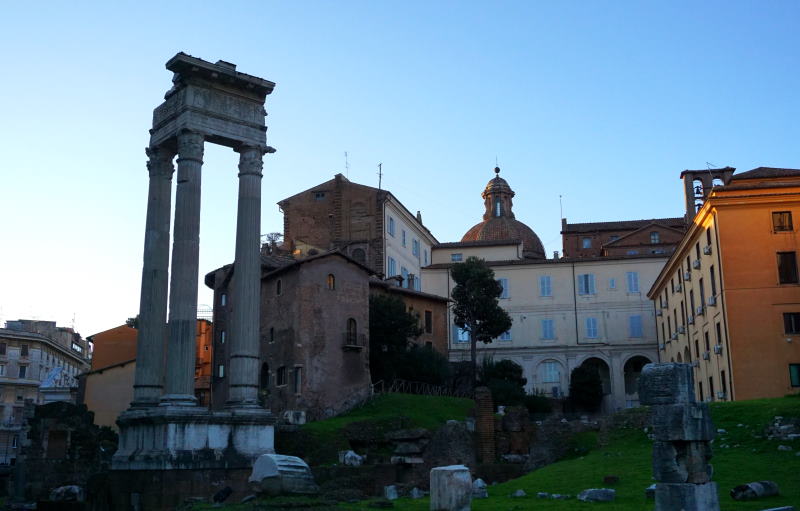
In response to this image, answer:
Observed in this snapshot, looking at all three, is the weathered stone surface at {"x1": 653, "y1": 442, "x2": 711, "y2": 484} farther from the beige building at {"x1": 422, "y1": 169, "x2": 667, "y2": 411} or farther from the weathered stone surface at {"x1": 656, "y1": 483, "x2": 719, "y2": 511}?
the beige building at {"x1": 422, "y1": 169, "x2": 667, "y2": 411}

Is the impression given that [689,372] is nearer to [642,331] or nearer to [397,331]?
[397,331]

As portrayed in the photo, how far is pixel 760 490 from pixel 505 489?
6.39 meters

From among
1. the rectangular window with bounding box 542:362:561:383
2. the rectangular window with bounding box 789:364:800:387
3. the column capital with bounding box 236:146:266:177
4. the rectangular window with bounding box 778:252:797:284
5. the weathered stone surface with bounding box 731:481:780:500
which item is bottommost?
the weathered stone surface with bounding box 731:481:780:500

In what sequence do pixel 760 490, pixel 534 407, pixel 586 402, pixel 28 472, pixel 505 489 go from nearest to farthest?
pixel 760 490, pixel 505 489, pixel 28 472, pixel 534 407, pixel 586 402

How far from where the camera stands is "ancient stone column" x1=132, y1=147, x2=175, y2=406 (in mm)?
25578

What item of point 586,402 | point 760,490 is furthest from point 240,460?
point 586,402

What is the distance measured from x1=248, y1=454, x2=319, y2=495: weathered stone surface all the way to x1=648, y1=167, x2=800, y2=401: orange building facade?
23856 mm

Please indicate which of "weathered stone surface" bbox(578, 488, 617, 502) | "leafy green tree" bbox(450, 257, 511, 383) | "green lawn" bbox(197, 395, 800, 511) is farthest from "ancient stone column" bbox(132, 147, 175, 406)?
"leafy green tree" bbox(450, 257, 511, 383)

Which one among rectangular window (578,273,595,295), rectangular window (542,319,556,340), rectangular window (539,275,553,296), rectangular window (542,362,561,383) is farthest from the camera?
rectangular window (539,275,553,296)

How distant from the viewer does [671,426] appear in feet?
43.4

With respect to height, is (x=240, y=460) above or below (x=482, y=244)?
below

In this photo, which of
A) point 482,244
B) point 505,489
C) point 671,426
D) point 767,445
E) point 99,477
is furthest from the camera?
point 482,244

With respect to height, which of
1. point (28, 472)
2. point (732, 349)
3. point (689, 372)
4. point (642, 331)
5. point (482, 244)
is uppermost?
point (482, 244)

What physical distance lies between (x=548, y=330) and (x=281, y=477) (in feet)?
153
